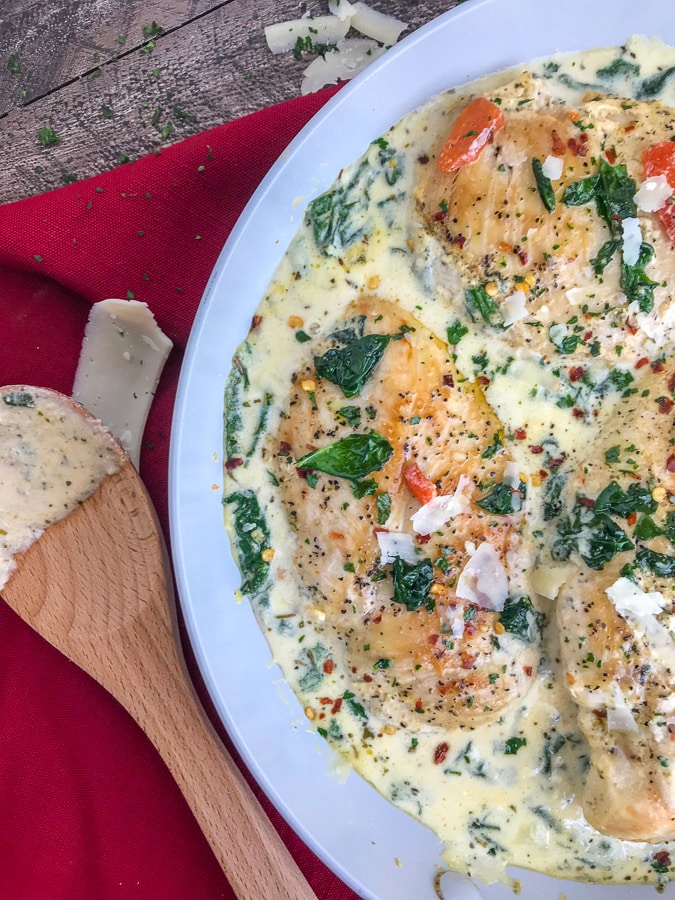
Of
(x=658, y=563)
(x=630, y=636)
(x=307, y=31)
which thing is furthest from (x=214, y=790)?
(x=307, y=31)

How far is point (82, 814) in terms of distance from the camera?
3.23m

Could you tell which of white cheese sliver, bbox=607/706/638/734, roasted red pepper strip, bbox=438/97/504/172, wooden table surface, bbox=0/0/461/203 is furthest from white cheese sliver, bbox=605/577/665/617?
wooden table surface, bbox=0/0/461/203

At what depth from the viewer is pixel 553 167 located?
8.64 ft

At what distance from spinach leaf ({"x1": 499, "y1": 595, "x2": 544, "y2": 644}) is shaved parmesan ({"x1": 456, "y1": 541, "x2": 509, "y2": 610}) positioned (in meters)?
0.06

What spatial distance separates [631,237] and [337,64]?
59.0 inches

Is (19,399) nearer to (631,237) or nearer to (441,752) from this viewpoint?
(441,752)

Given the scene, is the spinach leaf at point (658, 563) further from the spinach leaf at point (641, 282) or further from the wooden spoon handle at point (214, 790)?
the wooden spoon handle at point (214, 790)

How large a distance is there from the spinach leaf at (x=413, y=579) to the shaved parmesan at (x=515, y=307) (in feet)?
3.23

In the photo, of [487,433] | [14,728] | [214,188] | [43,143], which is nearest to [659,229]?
[487,433]

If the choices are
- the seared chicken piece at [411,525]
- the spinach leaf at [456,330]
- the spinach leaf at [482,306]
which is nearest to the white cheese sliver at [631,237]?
the spinach leaf at [482,306]

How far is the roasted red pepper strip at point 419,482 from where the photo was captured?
275cm

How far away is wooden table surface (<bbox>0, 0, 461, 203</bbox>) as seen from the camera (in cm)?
317

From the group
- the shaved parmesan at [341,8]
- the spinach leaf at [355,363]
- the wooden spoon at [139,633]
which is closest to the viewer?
the spinach leaf at [355,363]

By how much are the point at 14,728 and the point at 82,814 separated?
0.49 meters
